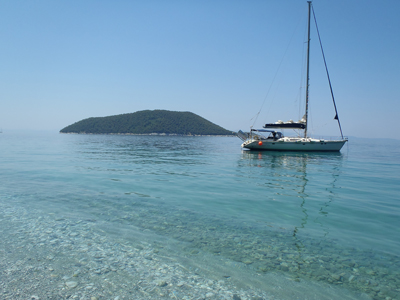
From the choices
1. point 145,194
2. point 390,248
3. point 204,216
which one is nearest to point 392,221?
point 390,248

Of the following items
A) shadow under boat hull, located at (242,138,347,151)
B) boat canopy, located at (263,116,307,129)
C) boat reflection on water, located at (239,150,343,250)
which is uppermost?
boat canopy, located at (263,116,307,129)

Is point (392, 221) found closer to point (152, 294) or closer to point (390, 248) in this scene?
point (390, 248)

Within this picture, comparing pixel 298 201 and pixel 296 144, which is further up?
pixel 296 144

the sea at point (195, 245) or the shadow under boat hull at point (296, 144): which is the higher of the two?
the shadow under boat hull at point (296, 144)

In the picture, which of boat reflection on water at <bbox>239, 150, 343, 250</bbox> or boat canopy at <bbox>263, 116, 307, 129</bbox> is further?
boat canopy at <bbox>263, 116, 307, 129</bbox>

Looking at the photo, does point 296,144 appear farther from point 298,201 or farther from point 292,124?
point 298,201

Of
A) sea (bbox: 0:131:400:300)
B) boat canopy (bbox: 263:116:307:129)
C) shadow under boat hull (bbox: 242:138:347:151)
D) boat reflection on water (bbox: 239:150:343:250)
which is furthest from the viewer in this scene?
boat canopy (bbox: 263:116:307:129)

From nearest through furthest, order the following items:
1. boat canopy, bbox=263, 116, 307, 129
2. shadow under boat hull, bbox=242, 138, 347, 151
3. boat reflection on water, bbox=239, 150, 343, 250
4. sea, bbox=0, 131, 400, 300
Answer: sea, bbox=0, 131, 400, 300 < boat reflection on water, bbox=239, 150, 343, 250 < shadow under boat hull, bbox=242, 138, 347, 151 < boat canopy, bbox=263, 116, 307, 129

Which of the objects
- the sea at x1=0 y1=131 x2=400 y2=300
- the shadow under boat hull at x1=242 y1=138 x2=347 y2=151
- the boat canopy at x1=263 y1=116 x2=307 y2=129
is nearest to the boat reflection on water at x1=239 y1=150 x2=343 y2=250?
the sea at x1=0 y1=131 x2=400 y2=300

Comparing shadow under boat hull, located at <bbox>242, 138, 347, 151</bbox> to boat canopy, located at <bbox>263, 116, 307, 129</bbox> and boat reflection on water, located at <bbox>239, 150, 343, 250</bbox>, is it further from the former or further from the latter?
boat reflection on water, located at <bbox>239, 150, 343, 250</bbox>

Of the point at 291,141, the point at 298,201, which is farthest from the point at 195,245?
the point at 291,141

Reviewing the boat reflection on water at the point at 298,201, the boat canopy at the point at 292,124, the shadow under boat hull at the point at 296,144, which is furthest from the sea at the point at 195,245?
the boat canopy at the point at 292,124

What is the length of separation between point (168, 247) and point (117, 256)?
3.84ft

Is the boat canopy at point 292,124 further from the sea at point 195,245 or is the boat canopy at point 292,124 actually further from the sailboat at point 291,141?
the sea at point 195,245
